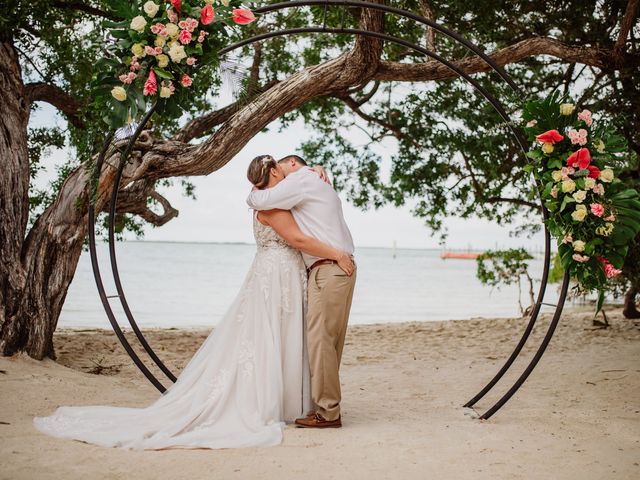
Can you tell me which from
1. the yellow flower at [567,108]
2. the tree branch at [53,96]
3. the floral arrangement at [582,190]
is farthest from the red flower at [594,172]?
the tree branch at [53,96]

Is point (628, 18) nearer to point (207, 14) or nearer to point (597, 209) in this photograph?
point (597, 209)

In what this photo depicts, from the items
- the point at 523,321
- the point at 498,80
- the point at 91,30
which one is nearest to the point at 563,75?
the point at 498,80

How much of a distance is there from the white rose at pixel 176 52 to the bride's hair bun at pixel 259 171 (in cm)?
94

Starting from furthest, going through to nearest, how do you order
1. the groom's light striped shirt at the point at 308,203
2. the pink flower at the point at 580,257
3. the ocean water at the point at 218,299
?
the ocean water at the point at 218,299, the groom's light striped shirt at the point at 308,203, the pink flower at the point at 580,257

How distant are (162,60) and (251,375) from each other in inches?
84.6

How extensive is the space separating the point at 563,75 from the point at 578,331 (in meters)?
3.51

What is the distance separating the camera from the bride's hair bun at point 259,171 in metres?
4.82

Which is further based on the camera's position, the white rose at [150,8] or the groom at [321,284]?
the groom at [321,284]

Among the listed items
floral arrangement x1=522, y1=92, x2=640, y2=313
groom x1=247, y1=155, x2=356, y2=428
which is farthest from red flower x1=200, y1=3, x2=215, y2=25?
floral arrangement x1=522, y1=92, x2=640, y2=313

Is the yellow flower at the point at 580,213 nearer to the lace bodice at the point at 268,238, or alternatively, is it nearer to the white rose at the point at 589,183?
the white rose at the point at 589,183

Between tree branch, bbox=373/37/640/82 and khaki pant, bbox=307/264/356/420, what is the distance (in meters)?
2.48

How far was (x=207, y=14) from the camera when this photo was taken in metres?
4.21

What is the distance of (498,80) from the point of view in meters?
7.85

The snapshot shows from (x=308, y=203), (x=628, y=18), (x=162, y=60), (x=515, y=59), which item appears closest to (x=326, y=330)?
(x=308, y=203)
